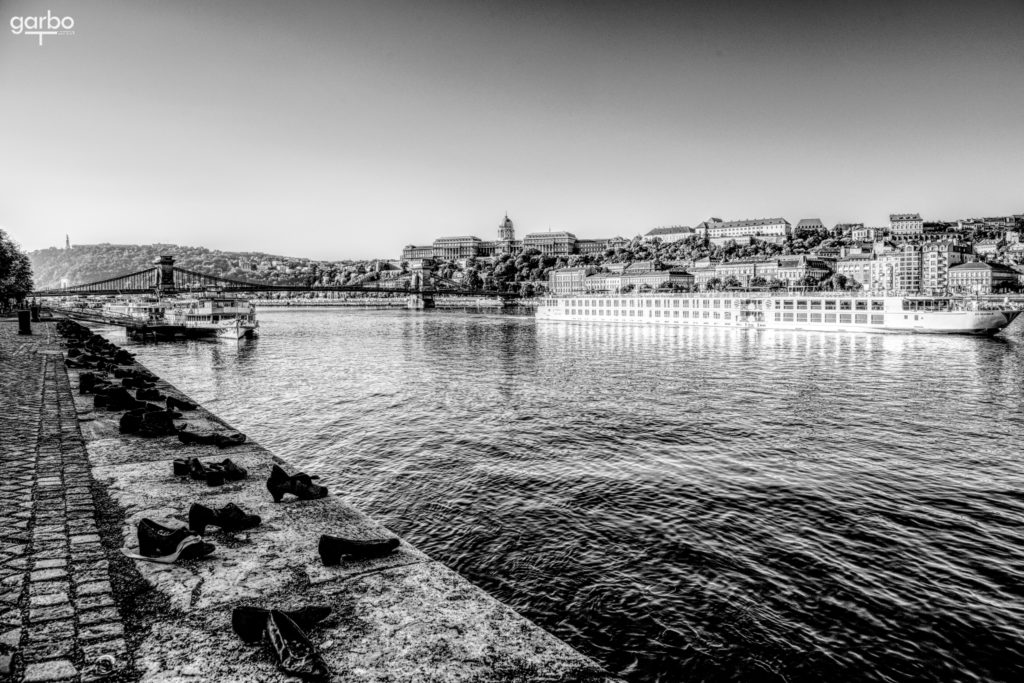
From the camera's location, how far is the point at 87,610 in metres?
5.88

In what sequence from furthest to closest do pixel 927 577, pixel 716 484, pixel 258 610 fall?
pixel 716 484 → pixel 927 577 → pixel 258 610

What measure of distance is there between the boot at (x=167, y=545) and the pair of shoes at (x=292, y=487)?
2289mm

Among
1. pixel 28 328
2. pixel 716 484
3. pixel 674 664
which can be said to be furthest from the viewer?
pixel 28 328

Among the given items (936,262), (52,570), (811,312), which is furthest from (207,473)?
(936,262)

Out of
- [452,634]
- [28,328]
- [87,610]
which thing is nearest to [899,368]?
[452,634]

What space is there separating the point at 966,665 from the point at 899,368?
109 feet

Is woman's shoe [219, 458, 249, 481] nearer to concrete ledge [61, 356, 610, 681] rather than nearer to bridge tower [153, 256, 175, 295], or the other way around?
concrete ledge [61, 356, 610, 681]

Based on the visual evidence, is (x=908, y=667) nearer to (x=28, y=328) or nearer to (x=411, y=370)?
(x=411, y=370)

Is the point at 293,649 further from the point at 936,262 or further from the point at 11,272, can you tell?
the point at 936,262

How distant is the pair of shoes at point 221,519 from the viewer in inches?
316

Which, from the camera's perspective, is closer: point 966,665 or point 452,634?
point 452,634

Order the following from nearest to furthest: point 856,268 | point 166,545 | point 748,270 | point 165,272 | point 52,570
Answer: point 52,570
point 166,545
point 165,272
point 856,268
point 748,270

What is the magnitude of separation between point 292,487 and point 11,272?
76961 mm

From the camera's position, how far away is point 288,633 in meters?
5.54
